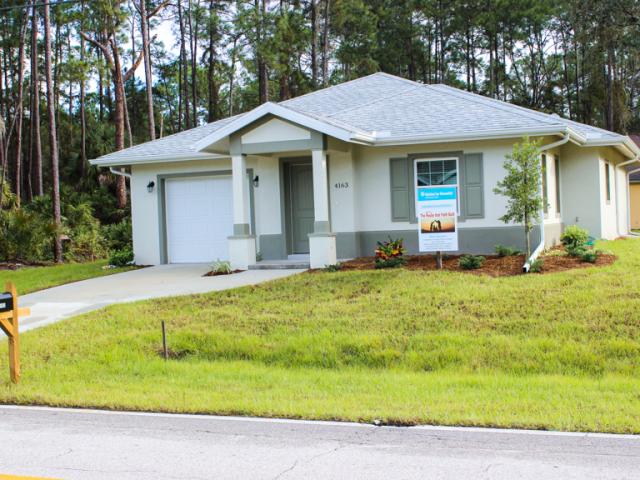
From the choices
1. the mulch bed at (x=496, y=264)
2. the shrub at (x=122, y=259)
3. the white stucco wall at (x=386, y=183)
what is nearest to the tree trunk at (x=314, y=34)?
the shrub at (x=122, y=259)

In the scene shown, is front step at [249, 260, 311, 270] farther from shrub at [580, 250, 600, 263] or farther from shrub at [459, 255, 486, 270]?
shrub at [580, 250, 600, 263]

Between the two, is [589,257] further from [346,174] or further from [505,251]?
[346,174]

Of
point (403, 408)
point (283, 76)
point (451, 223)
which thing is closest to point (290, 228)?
point (451, 223)

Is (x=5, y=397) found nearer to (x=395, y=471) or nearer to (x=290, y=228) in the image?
(x=395, y=471)

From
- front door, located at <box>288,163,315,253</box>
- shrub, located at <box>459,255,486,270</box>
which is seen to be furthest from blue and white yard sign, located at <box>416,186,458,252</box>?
front door, located at <box>288,163,315,253</box>

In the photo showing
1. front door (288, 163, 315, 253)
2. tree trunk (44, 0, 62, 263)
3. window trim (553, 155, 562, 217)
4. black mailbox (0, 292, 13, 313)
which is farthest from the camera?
tree trunk (44, 0, 62, 263)

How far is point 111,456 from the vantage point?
241 inches

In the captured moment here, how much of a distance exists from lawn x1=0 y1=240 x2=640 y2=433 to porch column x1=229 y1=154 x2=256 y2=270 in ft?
11.2

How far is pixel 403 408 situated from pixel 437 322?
3.38 metres

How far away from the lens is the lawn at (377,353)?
25.6 feet

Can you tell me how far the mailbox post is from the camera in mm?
9117

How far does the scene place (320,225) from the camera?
16.3 meters

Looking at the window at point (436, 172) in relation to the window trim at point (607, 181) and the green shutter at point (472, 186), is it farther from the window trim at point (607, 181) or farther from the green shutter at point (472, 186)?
the window trim at point (607, 181)

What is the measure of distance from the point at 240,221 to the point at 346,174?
268 centimetres
